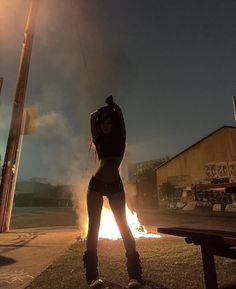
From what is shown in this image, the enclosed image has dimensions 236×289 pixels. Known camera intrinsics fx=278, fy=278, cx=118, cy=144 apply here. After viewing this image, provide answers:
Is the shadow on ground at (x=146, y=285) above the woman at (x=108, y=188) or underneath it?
underneath

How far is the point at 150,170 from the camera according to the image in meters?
41.4

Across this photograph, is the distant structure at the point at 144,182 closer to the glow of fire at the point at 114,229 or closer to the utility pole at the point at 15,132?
the utility pole at the point at 15,132

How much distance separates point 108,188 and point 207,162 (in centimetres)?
2590

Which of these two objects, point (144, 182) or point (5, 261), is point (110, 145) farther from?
point (144, 182)

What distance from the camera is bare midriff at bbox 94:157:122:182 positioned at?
→ 3137 millimetres

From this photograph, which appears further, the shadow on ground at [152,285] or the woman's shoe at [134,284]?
the shadow on ground at [152,285]

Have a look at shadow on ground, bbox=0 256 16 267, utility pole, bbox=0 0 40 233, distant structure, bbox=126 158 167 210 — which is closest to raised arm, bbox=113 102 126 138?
shadow on ground, bbox=0 256 16 267

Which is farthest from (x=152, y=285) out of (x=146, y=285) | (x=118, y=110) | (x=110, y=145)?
(x=118, y=110)

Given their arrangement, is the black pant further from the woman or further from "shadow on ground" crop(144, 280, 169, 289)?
"shadow on ground" crop(144, 280, 169, 289)

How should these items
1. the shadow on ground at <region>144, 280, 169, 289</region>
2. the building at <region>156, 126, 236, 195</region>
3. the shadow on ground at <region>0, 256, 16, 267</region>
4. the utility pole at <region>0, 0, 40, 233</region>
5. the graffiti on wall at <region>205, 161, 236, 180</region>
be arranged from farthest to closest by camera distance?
the building at <region>156, 126, 236, 195</region>, the graffiti on wall at <region>205, 161, 236, 180</region>, the utility pole at <region>0, 0, 40, 233</region>, the shadow on ground at <region>0, 256, 16, 267</region>, the shadow on ground at <region>144, 280, 169, 289</region>

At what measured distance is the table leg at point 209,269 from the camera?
2457mm

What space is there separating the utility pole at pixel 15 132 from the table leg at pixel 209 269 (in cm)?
752

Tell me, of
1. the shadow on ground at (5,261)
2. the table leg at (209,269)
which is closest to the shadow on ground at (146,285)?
the table leg at (209,269)

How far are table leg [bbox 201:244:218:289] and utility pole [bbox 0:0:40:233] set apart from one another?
752 centimetres
